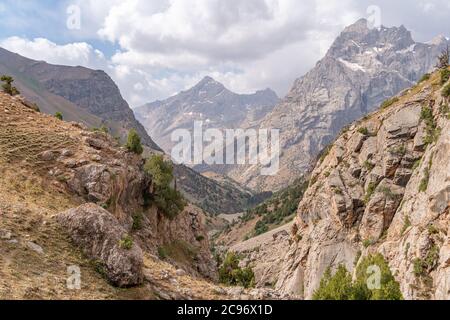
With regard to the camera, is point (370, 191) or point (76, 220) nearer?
point (76, 220)

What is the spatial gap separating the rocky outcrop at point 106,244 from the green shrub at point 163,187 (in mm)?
29320

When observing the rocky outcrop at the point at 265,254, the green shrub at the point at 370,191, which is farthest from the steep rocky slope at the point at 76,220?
the rocky outcrop at the point at 265,254

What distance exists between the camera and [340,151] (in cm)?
7762

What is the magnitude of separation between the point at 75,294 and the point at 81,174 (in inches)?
835

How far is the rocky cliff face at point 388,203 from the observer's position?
42781 millimetres

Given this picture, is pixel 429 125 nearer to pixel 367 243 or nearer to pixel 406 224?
pixel 406 224

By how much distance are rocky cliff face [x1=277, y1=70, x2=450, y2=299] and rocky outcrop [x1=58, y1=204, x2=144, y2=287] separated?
27450 mm

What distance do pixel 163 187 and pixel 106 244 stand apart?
1305 inches

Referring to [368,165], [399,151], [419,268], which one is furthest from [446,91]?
[419,268]

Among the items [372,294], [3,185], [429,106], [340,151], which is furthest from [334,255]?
[3,185]

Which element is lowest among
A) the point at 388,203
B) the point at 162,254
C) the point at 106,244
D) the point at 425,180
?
the point at 162,254

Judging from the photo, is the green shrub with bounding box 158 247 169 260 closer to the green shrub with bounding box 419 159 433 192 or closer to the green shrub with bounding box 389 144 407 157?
the green shrub with bounding box 419 159 433 192

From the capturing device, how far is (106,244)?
24.5 metres

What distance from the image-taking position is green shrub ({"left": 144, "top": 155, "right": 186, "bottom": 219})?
5652cm
